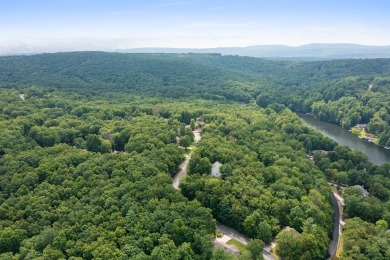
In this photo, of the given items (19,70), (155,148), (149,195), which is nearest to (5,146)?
→ (155,148)

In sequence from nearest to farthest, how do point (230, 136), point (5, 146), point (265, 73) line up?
1. point (5, 146)
2. point (230, 136)
3. point (265, 73)

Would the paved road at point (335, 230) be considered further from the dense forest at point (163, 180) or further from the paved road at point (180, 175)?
the paved road at point (180, 175)

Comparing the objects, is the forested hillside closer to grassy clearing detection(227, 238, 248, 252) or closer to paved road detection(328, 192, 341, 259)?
paved road detection(328, 192, 341, 259)

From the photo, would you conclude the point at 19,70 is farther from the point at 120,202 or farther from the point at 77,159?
the point at 120,202

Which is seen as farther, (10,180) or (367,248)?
(10,180)

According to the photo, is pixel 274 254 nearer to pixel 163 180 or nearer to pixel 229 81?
pixel 163 180

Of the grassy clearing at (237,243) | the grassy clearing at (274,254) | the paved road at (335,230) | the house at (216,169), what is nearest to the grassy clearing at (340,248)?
the paved road at (335,230)
